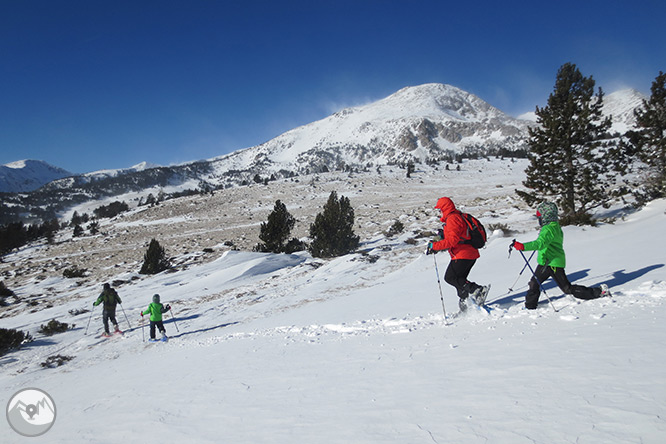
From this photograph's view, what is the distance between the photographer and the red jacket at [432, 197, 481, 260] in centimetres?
513

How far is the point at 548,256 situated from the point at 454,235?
1467 mm

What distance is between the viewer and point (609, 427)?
76.5 inches

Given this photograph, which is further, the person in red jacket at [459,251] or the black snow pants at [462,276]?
the black snow pants at [462,276]

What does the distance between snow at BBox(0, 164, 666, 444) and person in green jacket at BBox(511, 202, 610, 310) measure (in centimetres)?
20

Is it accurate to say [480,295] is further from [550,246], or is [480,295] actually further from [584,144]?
[584,144]

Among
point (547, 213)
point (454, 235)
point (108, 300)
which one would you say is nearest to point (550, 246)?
point (547, 213)

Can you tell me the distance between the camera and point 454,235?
5.13 meters

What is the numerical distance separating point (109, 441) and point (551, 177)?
18.9 m

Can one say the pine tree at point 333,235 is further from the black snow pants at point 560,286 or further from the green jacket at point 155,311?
the black snow pants at point 560,286

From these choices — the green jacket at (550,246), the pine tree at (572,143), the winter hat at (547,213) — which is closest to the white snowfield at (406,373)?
the green jacket at (550,246)

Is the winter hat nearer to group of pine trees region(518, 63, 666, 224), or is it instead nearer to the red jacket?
the red jacket

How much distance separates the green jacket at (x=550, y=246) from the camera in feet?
16.5

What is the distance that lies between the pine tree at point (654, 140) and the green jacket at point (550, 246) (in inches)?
578

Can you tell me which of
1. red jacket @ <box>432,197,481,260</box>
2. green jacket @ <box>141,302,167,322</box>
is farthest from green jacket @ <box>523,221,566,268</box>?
green jacket @ <box>141,302,167,322</box>
